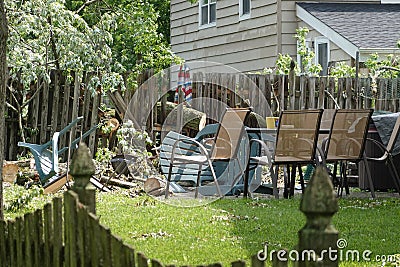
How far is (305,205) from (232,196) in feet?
26.3

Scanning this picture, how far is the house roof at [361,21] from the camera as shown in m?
16.6

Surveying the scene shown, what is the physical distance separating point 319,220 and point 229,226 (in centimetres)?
497

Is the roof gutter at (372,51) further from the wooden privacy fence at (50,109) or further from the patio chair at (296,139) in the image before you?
the patio chair at (296,139)

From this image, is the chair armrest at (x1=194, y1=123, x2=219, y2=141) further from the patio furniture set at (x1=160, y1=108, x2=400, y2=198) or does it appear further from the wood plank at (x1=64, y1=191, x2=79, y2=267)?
the wood plank at (x1=64, y1=191, x2=79, y2=267)

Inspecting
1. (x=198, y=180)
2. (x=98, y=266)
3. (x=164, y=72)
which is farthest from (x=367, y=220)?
(x=164, y=72)

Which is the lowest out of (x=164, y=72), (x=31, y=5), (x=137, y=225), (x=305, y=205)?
(x=137, y=225)

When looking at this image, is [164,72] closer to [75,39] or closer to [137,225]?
[75,39]

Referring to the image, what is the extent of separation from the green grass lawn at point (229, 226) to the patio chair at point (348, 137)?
0.52 m

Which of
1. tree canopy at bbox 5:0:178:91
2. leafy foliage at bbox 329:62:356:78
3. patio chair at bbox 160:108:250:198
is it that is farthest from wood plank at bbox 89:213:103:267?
leafy foliage at bbox 329:62:356:78

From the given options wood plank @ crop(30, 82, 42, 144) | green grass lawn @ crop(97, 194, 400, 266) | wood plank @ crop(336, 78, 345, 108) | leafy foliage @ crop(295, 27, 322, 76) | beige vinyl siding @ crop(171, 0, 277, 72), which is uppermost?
beige vinyl siding @ crop(171, 0, 277, 72)

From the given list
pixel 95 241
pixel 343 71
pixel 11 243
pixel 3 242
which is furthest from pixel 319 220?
pixel 343 71

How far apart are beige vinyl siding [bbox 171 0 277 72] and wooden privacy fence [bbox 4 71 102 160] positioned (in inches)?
261

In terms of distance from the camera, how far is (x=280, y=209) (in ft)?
27.5

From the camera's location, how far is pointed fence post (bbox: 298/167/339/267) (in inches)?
88.8
